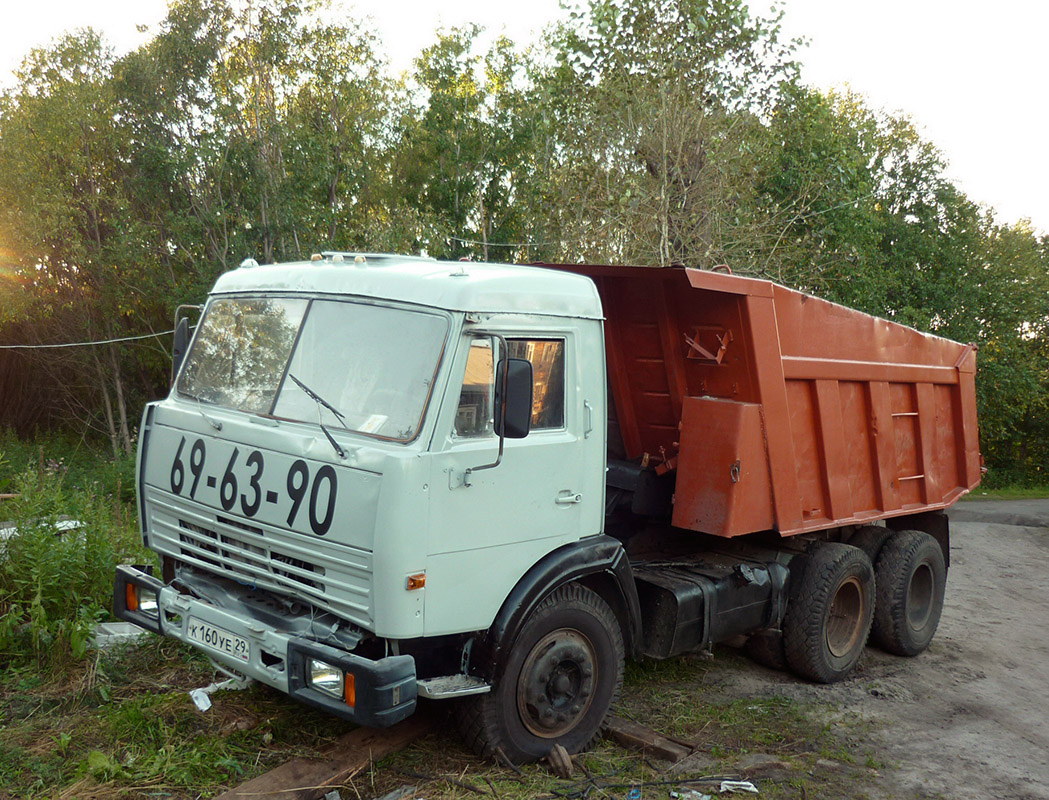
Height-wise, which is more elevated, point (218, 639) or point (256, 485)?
point (256, 485)

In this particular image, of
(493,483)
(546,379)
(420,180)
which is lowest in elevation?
(493,483)

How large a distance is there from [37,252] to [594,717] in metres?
20.0

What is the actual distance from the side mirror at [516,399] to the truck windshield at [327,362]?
33 cm

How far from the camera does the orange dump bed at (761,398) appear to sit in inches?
211

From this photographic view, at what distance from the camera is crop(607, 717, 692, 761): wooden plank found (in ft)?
15.5

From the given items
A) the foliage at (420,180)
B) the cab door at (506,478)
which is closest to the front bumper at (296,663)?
the cab door at (506,478)

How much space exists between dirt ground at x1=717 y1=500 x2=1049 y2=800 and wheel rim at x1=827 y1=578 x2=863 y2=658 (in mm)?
274

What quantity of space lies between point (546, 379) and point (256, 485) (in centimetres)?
146

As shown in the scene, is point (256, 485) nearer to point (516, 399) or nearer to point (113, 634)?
point (516, 399)

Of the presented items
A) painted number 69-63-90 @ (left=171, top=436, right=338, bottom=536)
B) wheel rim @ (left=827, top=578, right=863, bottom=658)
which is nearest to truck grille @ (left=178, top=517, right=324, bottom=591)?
painted number 69-63-90 @ (left=171, top=436, right=338, bottom=536)

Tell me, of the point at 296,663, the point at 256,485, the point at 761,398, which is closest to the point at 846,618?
the point at 761,398

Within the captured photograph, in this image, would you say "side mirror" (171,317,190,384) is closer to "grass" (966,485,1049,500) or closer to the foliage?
the foliage

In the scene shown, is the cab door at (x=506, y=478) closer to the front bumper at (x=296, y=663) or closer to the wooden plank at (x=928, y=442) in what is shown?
the front bumper at (x=296, y=663)

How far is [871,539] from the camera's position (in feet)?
22.7
